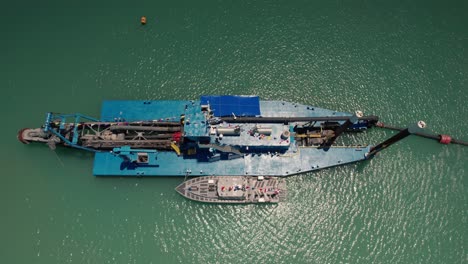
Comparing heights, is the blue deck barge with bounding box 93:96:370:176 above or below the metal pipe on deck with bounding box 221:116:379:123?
below

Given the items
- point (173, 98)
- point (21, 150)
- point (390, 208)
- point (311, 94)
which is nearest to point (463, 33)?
point (311, 94)

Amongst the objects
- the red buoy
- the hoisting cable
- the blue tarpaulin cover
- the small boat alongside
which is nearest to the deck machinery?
the blue tarpaulin cover

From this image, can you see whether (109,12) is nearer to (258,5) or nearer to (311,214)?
(258,5)

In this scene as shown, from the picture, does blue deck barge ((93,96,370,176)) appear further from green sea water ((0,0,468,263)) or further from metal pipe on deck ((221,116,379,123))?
green sea water ((0,0,468,263))

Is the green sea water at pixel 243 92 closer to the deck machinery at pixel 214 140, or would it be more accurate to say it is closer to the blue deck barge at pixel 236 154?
the blue deck barge at pixel 236 154

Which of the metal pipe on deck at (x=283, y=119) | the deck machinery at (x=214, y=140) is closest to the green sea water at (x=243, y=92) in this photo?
the deck machinery at (x=214, y=140)

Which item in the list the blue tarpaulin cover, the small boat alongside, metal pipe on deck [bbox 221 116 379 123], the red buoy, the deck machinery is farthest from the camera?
the red buoy

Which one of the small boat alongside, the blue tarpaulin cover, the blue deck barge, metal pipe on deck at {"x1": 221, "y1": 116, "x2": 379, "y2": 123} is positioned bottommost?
the small boat alongside
